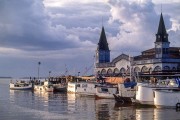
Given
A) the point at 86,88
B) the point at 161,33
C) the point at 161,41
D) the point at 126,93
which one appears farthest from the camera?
the point at 161,33

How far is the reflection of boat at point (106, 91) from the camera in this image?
8610 cm

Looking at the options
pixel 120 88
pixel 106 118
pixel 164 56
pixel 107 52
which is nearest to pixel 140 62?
pixel 164 56

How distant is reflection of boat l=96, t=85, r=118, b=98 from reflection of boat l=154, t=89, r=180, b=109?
24404mm

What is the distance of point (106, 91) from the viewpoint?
3457 inches

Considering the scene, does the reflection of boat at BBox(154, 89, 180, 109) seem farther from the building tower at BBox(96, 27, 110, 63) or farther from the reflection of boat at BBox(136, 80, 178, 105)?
the building tower at BBox(96, 27, 110, 63)

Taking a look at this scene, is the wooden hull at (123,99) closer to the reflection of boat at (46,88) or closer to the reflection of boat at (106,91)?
the reflection of boat at (106,91)

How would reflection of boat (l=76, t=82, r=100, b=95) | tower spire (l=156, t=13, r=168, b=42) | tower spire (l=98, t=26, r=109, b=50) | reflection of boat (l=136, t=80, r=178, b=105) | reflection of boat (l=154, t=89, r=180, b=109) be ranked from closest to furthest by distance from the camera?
1. reflection of boat (l=154, t=89, r=180, b=109)
2. reflection of boat (l=136, t=80, r=178, b=105)
3. reflection of boat (l=76, t=82, r=100, b=95)
4. tower spire (l=156, t=13, r=168, b=42)
5. tower spire (l=98, t=26, r=109, b=50)

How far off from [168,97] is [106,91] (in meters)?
28.6

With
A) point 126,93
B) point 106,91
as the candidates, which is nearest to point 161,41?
point 106,91

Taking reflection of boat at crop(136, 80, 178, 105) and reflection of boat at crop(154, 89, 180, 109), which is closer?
reflection of boat at crop(154, 89, 180, 109)

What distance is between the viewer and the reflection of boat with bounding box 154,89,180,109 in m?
60.0

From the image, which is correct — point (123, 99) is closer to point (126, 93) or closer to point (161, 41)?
point (126, 93)

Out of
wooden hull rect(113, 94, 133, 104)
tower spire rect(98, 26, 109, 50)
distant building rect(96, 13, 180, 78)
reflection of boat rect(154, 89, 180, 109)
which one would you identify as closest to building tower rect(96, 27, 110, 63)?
tower spire rect(98, 26, 109, 50)

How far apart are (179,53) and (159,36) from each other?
12.4m
